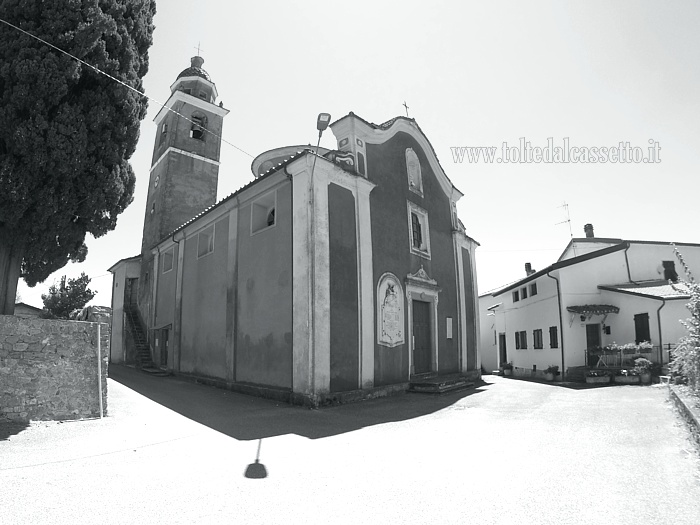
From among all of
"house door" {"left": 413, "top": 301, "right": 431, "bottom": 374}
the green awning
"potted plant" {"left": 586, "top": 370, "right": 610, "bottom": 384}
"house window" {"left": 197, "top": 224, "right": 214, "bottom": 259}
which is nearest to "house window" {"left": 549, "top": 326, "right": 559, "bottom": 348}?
the green awning

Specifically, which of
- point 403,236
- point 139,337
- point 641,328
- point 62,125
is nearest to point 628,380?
point 641,328

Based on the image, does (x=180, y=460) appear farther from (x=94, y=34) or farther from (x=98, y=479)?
(x=94, y=34)

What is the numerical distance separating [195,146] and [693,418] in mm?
23310

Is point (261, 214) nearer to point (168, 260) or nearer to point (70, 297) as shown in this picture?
point (168, 260)

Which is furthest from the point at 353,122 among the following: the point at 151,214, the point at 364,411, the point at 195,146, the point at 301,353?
the point at 151,214

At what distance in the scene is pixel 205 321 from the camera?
15656mm

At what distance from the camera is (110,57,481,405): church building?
35.4 ft

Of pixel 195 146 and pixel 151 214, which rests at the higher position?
pixel 195 146

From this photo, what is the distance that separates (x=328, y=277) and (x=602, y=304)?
594 inches

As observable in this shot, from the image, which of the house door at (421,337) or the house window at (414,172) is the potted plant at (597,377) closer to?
the house door at (421,337)

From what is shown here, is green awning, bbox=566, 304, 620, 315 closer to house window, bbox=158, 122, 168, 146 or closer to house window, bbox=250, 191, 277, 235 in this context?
house window, bbox=250, 191, 277, 235

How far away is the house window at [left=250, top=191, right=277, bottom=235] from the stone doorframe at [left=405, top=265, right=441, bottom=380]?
4796 mm

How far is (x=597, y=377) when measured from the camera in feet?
53.8

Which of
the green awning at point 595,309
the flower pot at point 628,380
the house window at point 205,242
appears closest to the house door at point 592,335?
the green awning at point 595,309
